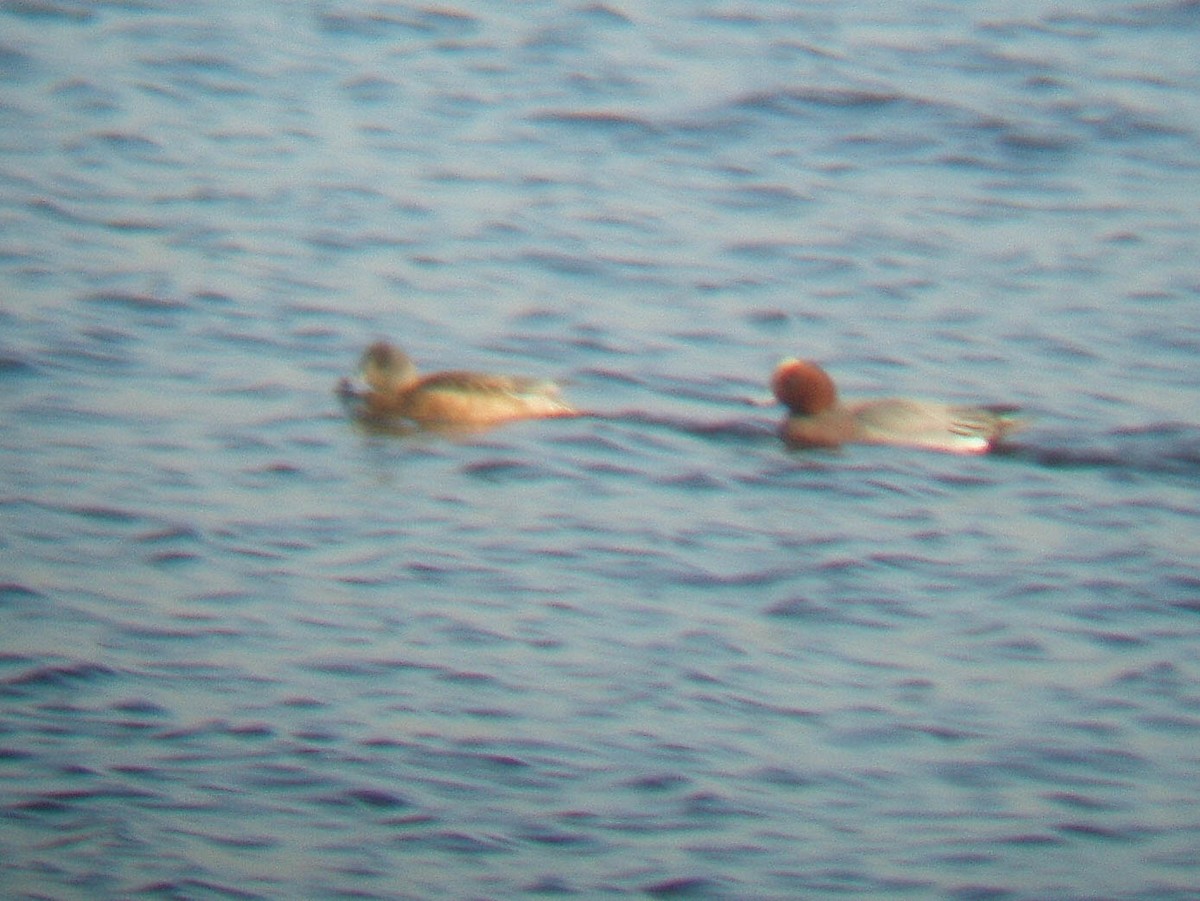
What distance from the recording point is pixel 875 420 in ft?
35.6

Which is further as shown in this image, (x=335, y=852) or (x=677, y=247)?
(x=677, y=247)

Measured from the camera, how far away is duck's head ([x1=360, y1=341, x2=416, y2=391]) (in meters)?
10.7

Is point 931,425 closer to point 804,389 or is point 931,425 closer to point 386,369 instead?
point 804,389

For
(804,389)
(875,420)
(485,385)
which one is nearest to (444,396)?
(485,385)

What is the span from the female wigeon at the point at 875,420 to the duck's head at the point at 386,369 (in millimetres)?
1547

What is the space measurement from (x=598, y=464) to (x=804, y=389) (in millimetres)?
1025

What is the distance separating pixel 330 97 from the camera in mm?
15484

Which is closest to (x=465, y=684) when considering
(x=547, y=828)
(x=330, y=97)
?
(x=547, y=828)

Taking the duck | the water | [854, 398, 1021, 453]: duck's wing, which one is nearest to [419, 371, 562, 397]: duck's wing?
the duck

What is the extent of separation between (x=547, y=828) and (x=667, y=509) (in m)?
3.02

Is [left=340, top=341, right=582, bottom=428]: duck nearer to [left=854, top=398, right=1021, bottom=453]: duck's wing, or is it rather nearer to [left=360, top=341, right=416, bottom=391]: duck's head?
[left=360, top=341, right=416, bottom=391]: duck's head

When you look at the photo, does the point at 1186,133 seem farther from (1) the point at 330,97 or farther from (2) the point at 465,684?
(2) the point at 465,684

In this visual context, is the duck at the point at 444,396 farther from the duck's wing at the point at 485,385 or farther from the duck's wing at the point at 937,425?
the duck's wing at the point at 937,425

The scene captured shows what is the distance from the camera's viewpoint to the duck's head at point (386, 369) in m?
10.7
